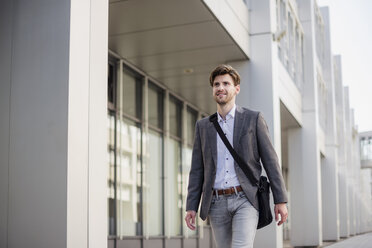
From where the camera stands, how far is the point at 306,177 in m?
20.1

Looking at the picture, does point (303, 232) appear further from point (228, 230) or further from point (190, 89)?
point (228, 230)

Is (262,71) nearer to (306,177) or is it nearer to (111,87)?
(111,87)

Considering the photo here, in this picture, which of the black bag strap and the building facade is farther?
the building facade

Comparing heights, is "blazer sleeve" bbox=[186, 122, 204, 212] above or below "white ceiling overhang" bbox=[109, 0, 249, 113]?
below

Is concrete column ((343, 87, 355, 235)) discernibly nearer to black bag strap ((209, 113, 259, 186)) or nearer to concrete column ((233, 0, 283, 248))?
concrete column ((233, 0, 283, 248))

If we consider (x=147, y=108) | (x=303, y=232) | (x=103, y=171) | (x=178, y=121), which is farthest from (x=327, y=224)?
(x=103, y=171)

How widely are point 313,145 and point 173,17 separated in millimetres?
11788

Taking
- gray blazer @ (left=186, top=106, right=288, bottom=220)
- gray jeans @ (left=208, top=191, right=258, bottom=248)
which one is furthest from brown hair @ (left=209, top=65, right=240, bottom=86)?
gray jeans @ (left=208, top=191, right=258, bottom=248)

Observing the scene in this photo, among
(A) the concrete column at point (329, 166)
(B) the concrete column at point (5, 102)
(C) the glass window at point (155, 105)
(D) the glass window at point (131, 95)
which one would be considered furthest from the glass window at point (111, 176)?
(A) the concrete column at point (329, 166)

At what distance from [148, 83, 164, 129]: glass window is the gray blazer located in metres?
10.1

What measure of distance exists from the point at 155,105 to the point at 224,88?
1087 cm

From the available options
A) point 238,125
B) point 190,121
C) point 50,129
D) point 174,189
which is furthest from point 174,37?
point 190,121

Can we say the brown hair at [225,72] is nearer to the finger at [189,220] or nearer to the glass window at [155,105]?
the finger at [189,220]

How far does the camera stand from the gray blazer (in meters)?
4.25
